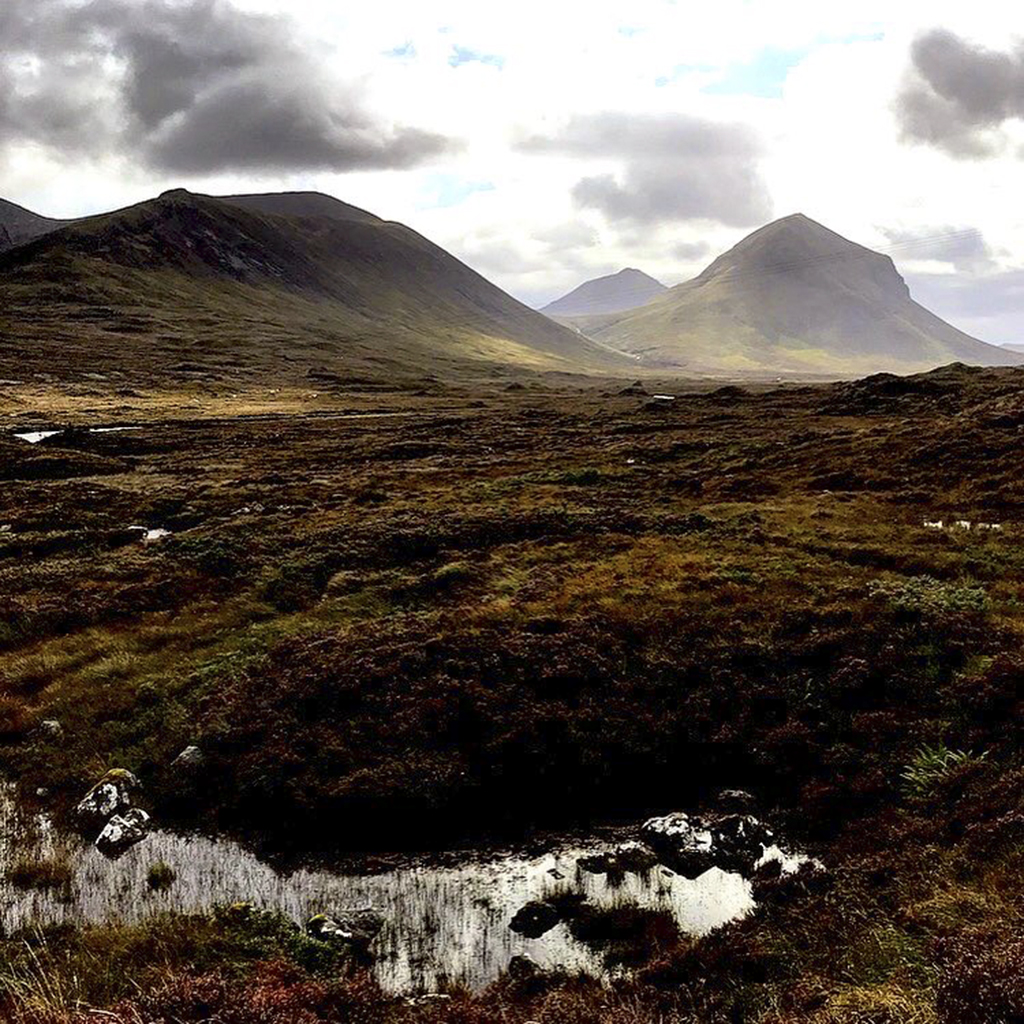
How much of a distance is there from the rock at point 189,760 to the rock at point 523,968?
906 cm

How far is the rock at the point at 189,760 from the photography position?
52.9 ft

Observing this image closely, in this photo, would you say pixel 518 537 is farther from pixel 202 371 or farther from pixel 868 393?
pixel 202 371

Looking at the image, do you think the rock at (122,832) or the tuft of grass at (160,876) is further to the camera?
the rock at (122,832)

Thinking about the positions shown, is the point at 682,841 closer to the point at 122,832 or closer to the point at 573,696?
the point at 573,696

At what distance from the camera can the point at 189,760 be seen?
16266 mm

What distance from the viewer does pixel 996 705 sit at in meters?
15.1

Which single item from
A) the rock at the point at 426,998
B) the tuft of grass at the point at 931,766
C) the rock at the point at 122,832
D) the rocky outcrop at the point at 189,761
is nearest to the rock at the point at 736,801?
the tuft of grass at the point at 931,766

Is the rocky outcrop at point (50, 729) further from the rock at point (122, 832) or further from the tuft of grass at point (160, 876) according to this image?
the tuft of grass at point (160, 876)

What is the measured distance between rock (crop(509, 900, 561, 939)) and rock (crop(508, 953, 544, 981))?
1.65ft

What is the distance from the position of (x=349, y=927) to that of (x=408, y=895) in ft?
4.22

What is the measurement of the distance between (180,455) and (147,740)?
5110 centimetres

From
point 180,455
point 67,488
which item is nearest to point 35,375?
point 180,455

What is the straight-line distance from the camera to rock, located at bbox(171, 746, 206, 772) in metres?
16.1

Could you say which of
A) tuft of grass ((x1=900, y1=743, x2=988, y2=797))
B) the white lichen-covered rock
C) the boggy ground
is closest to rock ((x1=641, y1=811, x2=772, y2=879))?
the white lichen-covered rock
